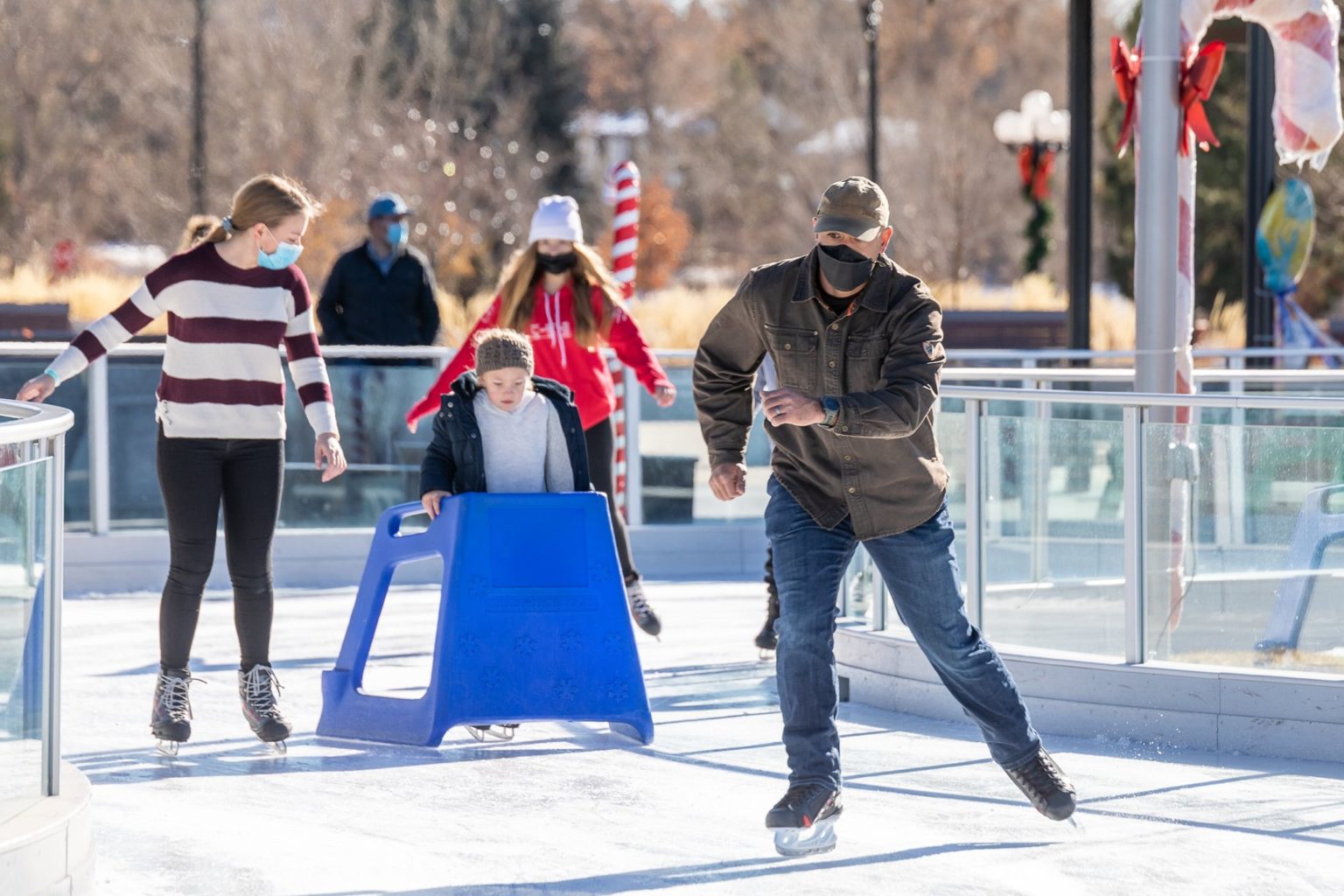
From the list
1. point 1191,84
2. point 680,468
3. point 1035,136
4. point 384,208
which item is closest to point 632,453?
point 680,468

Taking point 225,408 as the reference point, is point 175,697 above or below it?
below

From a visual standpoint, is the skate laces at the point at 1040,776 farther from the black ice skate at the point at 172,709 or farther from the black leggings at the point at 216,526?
the black ice skate at the point at 172,709

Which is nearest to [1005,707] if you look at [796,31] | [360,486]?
[360,486]

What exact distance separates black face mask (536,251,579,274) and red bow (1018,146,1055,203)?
847 inches

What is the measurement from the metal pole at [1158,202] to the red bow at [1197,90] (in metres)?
0.04

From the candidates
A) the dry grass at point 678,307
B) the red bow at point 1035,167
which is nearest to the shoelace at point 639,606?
the dry grass at point 678,307

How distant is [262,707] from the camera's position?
6875mm

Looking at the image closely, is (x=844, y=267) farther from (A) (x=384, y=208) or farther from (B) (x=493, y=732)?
(A) (x=384, y=208)

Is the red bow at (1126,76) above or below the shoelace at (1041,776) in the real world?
above

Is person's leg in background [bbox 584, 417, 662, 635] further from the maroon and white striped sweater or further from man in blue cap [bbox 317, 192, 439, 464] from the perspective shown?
man in blue cap [bbox 317, 192, 439, 464]

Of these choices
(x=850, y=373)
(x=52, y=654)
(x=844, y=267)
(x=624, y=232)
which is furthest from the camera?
(x=624, y=232)

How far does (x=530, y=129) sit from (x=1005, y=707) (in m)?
41.7

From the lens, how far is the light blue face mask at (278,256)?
6.75 meters

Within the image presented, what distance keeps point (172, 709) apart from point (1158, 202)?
14.1 ft
